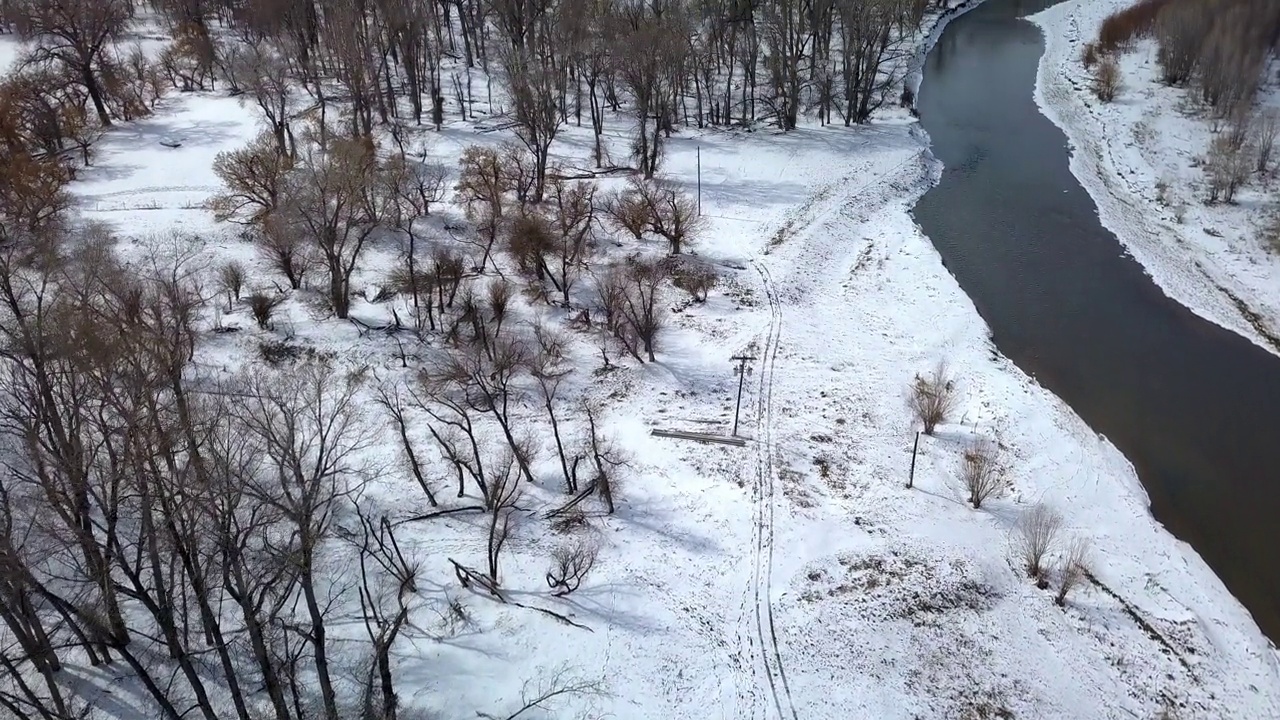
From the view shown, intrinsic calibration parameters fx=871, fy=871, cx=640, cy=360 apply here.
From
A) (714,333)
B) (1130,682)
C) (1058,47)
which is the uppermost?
(1058,47)

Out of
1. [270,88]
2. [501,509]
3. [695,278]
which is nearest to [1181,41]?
[695,278]

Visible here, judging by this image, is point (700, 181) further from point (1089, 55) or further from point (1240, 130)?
point (1089, 55)

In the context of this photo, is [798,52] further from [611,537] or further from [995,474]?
[611,537]

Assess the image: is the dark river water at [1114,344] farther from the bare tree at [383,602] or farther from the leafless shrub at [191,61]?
the leafless shrub at [191,61]

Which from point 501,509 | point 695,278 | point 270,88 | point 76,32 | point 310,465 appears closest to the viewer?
point 501,509

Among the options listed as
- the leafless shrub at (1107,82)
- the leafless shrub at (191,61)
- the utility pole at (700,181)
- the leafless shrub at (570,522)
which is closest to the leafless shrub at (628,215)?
the utility pole at (700,181)

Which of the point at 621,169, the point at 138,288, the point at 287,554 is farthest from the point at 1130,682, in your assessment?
the point at 621,169
